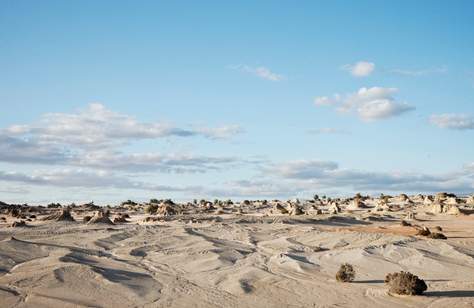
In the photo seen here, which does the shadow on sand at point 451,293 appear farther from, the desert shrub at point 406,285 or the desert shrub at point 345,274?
the desert shrub at point 345,274

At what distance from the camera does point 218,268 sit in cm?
1548

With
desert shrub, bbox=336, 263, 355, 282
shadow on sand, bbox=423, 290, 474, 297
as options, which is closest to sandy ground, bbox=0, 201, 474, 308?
shadow on sand, bbox=423, 290, 474, 297

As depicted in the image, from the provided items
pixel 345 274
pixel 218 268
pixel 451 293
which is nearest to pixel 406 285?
pixel 451 293

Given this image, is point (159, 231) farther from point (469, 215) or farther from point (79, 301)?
point (469, 215)

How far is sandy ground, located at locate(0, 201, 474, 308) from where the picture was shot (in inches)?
455

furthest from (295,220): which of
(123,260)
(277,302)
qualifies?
(277,302)

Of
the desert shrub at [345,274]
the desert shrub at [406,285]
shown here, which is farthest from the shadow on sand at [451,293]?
the desert shrub at [345,274]

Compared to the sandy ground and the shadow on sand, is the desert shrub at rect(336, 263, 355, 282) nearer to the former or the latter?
the sandy ground

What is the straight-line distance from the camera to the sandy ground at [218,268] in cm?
1155

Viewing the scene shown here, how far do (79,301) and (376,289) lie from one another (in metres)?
7.19

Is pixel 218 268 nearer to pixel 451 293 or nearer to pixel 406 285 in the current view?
pixel 406 285

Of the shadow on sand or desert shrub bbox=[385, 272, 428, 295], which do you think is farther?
the shadow on sand

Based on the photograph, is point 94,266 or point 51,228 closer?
point 94,266

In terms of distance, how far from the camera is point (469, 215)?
3944 cm
